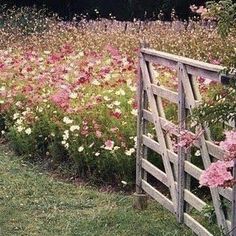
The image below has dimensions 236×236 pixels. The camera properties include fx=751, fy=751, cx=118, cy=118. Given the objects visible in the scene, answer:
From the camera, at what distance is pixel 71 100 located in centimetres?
813

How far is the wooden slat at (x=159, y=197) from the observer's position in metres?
5.61

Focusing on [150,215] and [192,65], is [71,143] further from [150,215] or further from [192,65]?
[192,65]

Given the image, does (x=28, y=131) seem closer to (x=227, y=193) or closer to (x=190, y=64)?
(x=190, y=64)

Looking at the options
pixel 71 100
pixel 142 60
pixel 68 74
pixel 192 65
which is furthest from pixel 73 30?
pixel 192 65

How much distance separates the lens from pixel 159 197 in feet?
19.2

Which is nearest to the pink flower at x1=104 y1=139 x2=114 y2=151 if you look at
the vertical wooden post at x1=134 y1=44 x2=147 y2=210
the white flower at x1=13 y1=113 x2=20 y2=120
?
the vertical wooden post at x1=134 y1=44 x2=147 y2=210

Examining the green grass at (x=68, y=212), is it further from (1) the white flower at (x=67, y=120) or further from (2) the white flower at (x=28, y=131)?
(2) the white flower at (x=28, y=131)

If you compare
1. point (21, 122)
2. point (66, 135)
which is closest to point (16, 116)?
point (21, 122)

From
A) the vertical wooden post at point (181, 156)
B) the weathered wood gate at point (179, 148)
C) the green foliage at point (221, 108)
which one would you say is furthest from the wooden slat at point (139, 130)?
the green foliage at point (221, 108)

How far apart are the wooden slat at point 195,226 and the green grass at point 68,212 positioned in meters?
0.23

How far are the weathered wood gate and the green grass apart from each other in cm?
20

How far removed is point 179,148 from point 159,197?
770 mm

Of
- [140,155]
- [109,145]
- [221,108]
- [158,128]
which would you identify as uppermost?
[221,108]

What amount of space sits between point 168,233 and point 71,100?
2.97 metres
